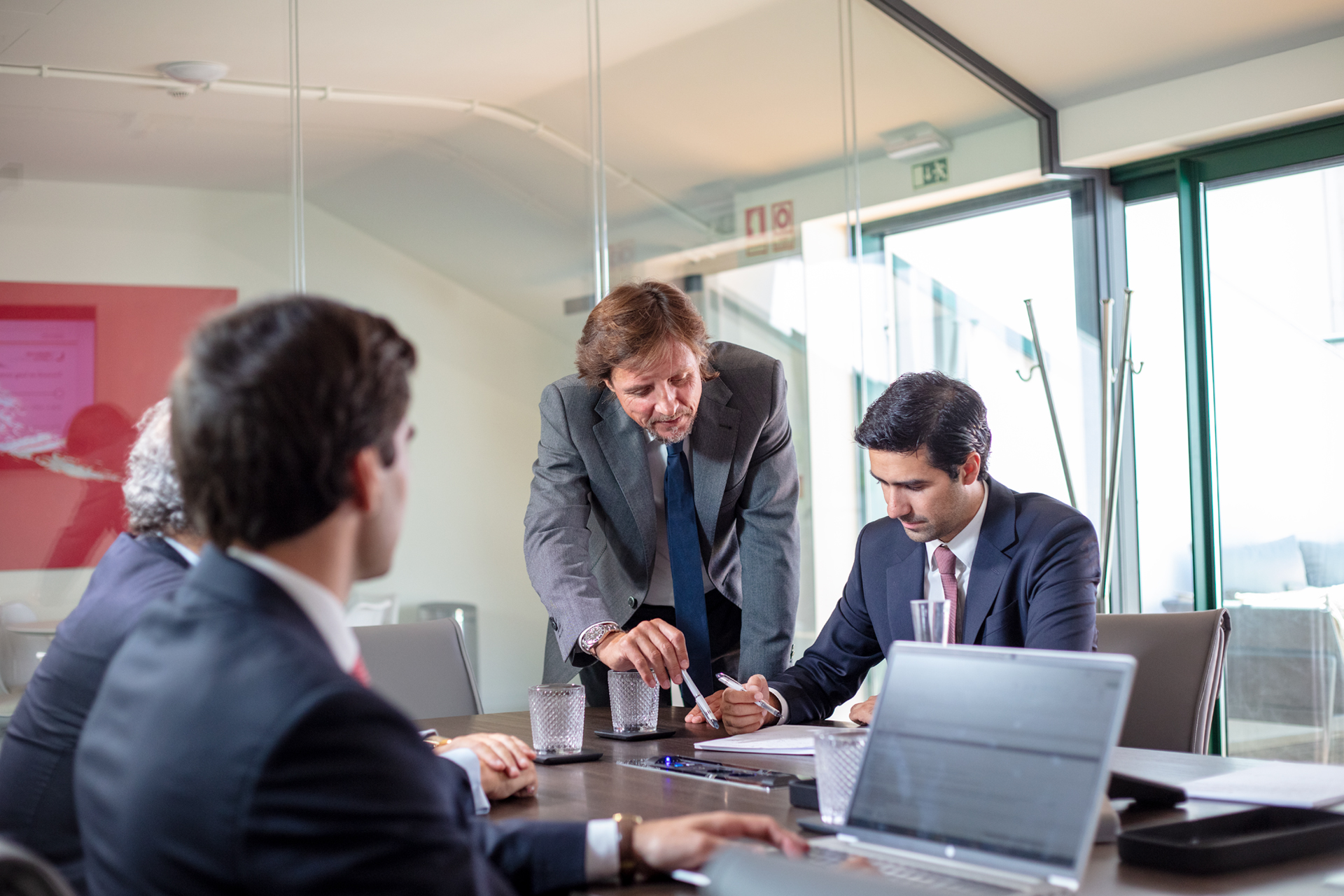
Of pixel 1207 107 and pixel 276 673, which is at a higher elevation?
pixel 1207 107

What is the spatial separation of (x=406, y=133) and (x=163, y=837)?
305 centimetres

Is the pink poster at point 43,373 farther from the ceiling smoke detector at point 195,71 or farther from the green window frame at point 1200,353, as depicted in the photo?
the green window frame at point 1200,353

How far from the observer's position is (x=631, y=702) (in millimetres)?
2135

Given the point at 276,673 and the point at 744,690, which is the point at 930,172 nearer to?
the point at 744,690

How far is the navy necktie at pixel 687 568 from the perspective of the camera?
2.56 m

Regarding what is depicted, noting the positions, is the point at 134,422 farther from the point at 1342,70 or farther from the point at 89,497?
Answer: the point at 1342,70

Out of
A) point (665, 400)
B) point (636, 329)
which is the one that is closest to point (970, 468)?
point (665, 400)

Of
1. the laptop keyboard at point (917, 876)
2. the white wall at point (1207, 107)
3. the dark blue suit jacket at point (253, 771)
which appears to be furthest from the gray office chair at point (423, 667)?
the white wall at point (1207, 107)

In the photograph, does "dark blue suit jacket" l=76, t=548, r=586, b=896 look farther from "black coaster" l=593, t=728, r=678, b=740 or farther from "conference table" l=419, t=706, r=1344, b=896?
"black coaster" l=593, t=728, r=678, b=740

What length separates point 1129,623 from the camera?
237 cm

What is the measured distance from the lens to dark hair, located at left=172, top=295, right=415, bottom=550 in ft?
3.02

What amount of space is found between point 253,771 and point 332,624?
7.9 inches

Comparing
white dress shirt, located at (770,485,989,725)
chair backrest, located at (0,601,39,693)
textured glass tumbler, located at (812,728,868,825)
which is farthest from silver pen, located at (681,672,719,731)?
chair backrest, located at (0,601,39,693)

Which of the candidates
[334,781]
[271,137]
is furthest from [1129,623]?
[271,137]
